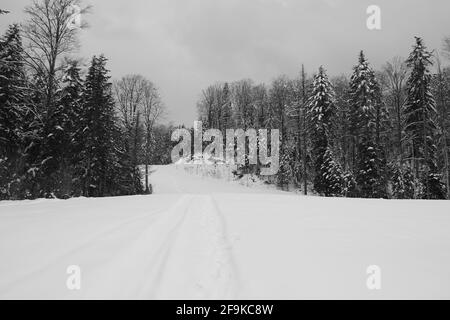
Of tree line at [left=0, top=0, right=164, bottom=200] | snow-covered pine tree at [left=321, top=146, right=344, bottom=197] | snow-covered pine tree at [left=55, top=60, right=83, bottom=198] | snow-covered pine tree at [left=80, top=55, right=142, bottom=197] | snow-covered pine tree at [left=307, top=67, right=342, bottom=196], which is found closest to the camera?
tree line at [left=0, top=0, right=164, bottom=200]

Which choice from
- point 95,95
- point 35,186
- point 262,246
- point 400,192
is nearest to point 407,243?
point 262,246

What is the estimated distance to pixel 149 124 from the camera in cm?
3856

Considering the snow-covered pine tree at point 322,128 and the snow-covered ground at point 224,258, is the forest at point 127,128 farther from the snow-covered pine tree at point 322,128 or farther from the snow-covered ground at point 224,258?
the snow-covered ground at point 224,258

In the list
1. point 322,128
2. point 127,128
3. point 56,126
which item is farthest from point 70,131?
point 322,128

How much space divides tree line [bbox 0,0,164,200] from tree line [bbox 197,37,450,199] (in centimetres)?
2101

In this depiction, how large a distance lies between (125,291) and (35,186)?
69.8ft

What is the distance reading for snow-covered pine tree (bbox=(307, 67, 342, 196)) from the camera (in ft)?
109

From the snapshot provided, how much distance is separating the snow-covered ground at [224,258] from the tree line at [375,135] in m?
20.4

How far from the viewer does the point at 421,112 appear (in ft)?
90.9

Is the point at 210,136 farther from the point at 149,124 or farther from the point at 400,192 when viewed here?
the point at 400,192

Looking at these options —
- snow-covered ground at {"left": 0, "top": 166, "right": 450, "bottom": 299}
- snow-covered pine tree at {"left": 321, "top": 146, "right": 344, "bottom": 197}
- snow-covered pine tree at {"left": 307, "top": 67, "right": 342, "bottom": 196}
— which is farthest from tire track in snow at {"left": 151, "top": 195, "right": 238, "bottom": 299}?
snow-covered pine tree at {"left": 307, "top": 67, "right": 342, "bottom": 196}

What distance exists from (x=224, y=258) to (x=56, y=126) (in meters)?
22.0

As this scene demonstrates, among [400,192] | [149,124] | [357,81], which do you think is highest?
[357,81]

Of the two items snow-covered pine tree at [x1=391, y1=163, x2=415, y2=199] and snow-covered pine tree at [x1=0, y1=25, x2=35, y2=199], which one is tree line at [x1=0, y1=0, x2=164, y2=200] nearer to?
snow-covered pine tree at [x1=0, y1=25, x2=35, y2=199]
